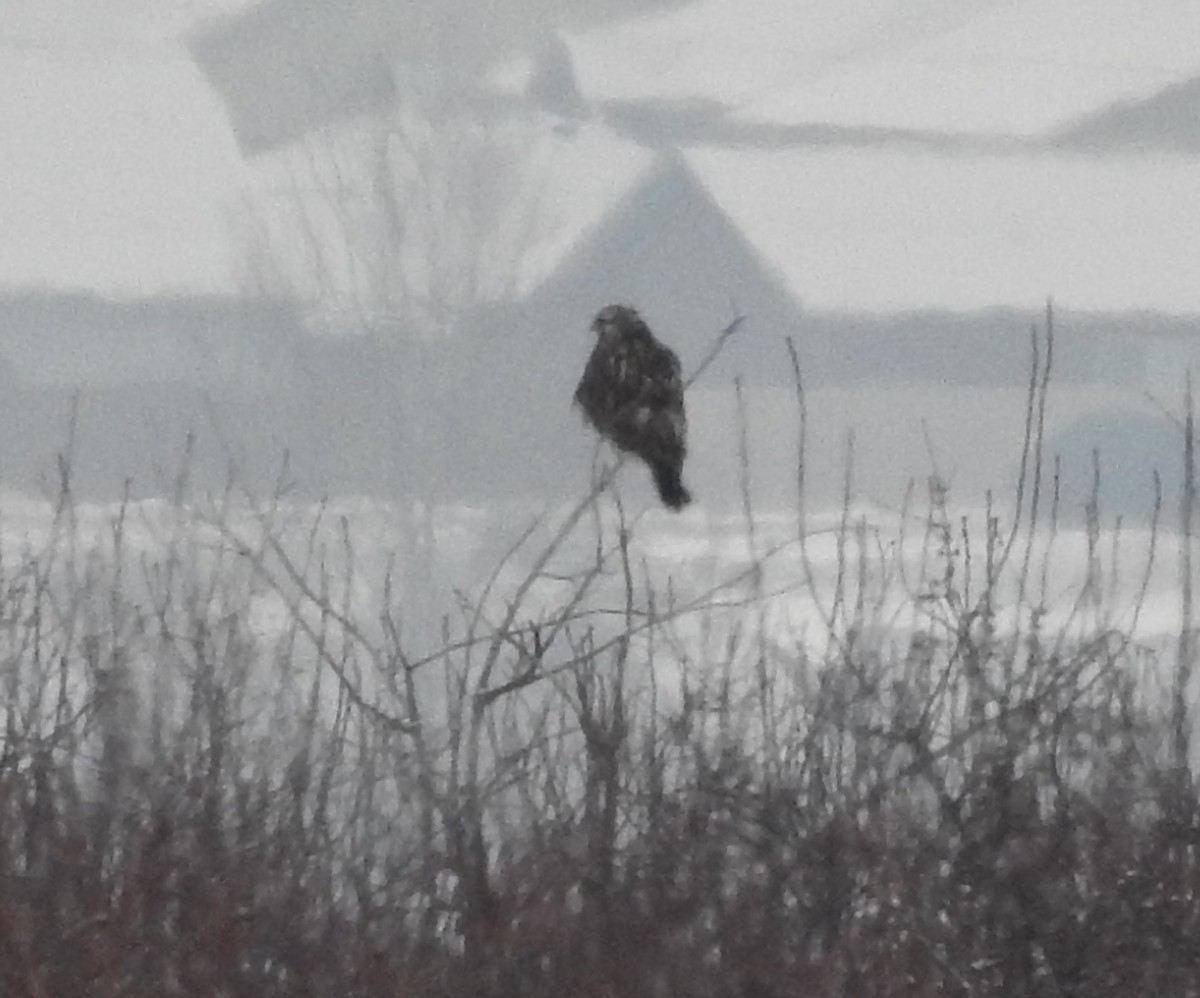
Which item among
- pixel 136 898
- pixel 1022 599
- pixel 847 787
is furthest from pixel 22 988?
pixel 1022 599

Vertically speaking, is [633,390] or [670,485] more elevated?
[633,390]

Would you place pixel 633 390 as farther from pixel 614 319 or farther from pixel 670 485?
pixel 670 485

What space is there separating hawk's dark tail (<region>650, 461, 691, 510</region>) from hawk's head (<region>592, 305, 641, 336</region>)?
1.53ft

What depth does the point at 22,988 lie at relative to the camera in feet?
14.3

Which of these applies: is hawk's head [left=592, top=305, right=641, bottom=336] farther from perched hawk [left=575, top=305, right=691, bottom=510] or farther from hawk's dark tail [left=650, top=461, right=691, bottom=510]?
hawk's dark tail [left=650, top=461, right=691, bottom=510]

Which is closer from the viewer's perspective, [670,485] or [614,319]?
[614,319]

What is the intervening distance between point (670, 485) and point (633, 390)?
0.45 meters

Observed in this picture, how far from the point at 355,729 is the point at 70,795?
2.62 feet

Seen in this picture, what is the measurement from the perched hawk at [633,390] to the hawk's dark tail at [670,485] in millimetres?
70

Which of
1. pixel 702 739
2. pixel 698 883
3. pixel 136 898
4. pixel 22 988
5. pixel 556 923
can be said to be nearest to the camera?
pixel 22 988

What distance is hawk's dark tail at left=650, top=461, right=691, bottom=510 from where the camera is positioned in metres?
7.16

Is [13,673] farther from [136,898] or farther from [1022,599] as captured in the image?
[1022,599]

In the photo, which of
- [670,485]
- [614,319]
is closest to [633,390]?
[614,319]

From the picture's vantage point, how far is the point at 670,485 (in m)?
7.20
